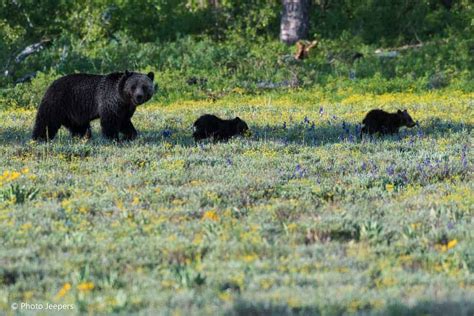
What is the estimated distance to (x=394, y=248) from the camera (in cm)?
756

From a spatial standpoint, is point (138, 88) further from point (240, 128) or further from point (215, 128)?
point (240, 128)

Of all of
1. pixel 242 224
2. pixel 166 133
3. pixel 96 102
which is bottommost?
pixel 242 224

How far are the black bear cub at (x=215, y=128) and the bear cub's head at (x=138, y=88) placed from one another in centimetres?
78

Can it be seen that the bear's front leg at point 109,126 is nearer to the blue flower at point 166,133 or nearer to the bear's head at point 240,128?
the blue flower at point 166,133

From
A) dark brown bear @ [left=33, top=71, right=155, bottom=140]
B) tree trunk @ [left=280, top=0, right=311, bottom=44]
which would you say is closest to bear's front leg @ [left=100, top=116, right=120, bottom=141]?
dark brown bear @ [left=33, top=71, right=155, bottom=140]

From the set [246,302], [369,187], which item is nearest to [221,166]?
[369,187]

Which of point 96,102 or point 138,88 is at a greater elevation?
point 138,88

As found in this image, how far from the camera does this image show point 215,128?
531 inches

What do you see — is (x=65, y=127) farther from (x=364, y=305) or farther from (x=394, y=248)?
(x=364, y=305)

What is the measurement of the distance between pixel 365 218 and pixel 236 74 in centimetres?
1459

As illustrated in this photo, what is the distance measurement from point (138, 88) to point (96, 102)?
0.74 m

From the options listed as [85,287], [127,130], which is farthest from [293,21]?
[85,287]

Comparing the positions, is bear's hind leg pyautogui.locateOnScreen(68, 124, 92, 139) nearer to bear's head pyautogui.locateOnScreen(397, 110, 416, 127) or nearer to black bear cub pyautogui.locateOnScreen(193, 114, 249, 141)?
black bear cub pyautogui.locateOnScreen(193, 114, 249, 141)

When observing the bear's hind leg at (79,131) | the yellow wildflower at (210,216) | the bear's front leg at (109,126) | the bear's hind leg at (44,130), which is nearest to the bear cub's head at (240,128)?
the bear's front leg at (109,126)
